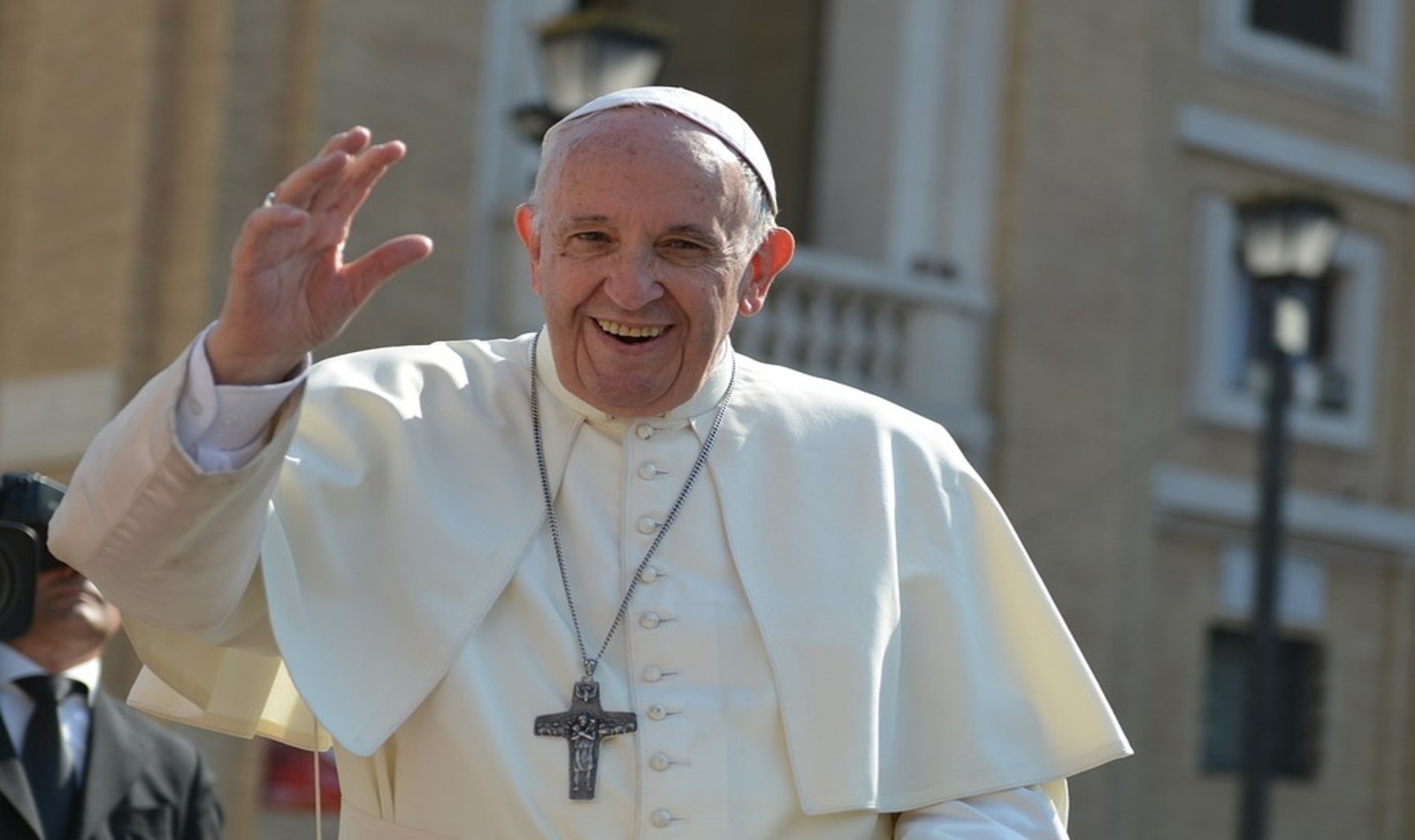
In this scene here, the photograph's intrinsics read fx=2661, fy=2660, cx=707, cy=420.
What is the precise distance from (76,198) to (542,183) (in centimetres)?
906

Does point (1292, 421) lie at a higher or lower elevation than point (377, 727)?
higher

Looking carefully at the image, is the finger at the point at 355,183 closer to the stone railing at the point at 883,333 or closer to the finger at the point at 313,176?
the finger at the point at 313,176

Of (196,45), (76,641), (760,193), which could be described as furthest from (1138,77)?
(760,193)

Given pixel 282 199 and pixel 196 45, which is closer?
pixel 282 199

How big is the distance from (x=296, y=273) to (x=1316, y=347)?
1499cm

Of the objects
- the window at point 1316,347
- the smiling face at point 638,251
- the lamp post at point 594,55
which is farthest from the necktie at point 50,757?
the window at point 1316,347

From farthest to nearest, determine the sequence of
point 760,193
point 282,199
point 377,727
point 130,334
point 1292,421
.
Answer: point 1292,421, point 130,334, point 760,193, point 377,727, point 282,199

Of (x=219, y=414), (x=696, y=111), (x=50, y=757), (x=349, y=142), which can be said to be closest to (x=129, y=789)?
(x=50, y=757)

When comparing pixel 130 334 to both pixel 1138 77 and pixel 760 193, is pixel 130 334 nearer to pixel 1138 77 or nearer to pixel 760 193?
pixel 1138 77

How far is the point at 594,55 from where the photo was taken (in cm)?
907

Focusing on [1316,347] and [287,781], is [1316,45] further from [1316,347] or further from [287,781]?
[287,781]

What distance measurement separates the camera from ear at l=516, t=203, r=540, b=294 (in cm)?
370

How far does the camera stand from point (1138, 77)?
51.1ft

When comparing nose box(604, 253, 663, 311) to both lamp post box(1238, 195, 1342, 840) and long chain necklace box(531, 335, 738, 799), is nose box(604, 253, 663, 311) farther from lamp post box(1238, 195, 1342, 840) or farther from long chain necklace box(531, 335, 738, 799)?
lamp post box(1238, 195, 1342, 840)
